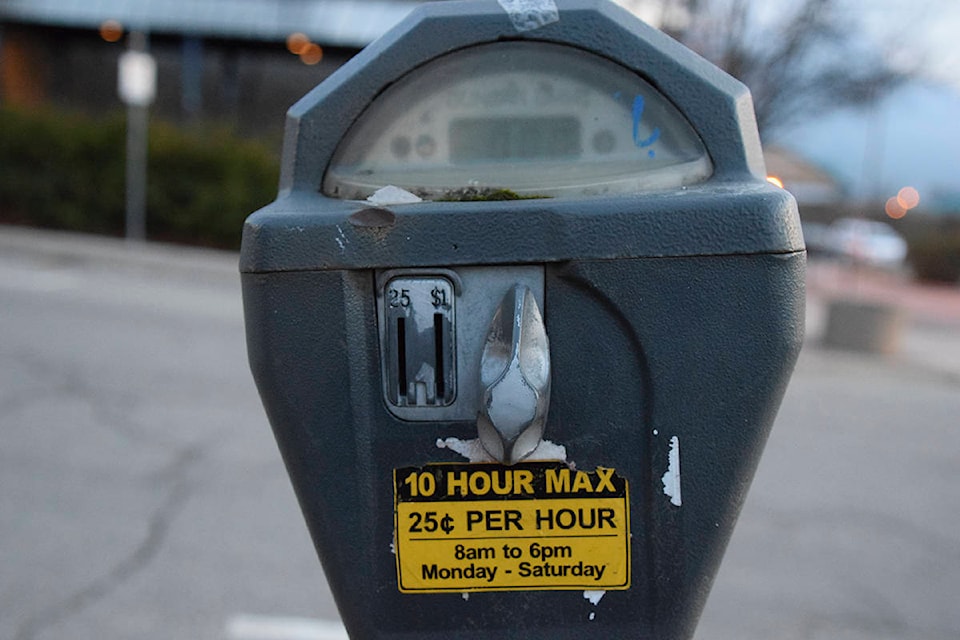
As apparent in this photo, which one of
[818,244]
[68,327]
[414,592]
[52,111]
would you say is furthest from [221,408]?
[818,244]

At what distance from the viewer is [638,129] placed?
1.30 m

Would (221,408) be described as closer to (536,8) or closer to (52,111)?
(536,8)

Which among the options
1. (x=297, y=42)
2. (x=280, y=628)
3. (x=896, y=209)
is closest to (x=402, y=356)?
(x=280, y=628)

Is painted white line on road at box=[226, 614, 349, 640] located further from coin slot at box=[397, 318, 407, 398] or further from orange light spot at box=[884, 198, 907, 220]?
orange light spot at box=[884, 198, 907, 220]

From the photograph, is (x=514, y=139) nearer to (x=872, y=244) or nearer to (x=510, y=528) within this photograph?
(x=510, y=528)

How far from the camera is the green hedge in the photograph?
1235 centimetres

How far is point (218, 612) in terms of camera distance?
A: 9.69 ft

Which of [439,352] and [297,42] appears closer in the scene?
[439,352]

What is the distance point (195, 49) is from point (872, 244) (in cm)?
1424

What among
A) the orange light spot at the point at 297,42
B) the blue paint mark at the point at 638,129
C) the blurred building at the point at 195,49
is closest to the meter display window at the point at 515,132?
the blue paint mark at the point at 638,129

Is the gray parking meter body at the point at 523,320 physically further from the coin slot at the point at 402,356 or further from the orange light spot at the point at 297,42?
the orange light spot at the point at 297,42

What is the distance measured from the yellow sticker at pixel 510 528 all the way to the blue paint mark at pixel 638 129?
0.43 m

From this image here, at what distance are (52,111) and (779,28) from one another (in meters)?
9.51

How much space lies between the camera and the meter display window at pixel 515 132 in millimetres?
1298
